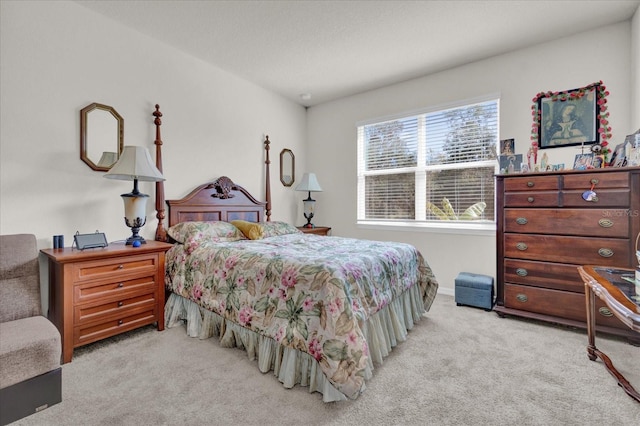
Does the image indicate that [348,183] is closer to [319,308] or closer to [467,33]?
[467,33]

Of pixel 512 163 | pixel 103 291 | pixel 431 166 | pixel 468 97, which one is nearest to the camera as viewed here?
pixel 103 291

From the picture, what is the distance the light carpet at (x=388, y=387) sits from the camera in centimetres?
147

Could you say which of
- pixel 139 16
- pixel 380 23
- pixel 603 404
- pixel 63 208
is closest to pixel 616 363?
pixel 603 404

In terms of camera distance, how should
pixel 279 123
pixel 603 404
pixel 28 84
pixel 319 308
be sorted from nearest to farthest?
pixel 603 404, pixel 319 308, pixel 28 84, pixel 279 123

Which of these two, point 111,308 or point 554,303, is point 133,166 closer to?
point 111,308

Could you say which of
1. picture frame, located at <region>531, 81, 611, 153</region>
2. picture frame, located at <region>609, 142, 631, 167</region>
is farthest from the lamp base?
picture frame, located at <region>609, 142, 631, 167</region>

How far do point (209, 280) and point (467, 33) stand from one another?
10.8 feet

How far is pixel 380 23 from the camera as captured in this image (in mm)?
2646

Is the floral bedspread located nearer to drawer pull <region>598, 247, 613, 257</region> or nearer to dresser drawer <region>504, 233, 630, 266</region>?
dresser drawer <region>504, 233, 630, 266</region>

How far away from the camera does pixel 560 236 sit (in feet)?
8.15

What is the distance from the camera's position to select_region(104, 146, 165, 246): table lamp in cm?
235

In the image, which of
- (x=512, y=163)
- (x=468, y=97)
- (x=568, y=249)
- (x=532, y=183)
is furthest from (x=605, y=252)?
(x=468, y=97)

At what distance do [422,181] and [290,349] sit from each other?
285 centimetres

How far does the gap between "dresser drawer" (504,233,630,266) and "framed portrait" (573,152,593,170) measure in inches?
24.9
